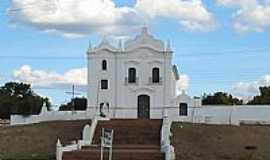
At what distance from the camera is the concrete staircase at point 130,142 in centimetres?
3625

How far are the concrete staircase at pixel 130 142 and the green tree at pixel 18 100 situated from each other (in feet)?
71.5

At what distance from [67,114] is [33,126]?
22.4 ft

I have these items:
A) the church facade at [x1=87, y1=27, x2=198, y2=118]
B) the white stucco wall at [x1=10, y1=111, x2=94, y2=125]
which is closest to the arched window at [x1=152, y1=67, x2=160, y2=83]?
the church facade at [x1=87, y1=27, x2=198, y2=118]

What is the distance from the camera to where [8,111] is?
7162 centimetres

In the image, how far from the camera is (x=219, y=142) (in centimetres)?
4225

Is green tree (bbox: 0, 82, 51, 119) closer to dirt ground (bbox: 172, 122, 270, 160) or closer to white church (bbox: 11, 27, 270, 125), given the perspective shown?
white church (bbox: 11, 27, 270, 125)

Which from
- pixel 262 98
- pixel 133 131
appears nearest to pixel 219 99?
pixel 262 98

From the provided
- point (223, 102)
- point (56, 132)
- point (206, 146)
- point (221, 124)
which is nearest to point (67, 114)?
point (56, 132)

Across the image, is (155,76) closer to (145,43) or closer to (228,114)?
(145,43)

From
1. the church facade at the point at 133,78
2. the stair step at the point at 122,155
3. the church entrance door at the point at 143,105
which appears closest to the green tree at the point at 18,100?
the church facade at the point at 133,78

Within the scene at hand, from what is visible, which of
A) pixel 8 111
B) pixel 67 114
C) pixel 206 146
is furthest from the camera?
pixel 8 111

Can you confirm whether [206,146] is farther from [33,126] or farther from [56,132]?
[33,126]

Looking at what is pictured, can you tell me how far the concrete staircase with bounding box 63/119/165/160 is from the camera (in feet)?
119

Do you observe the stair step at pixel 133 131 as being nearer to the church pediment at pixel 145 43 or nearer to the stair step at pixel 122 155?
the stair step at pixel 122 155
